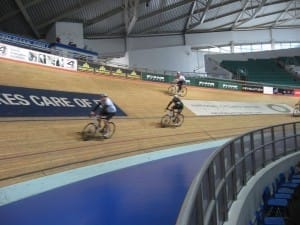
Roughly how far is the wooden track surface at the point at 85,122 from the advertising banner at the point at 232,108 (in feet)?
2.88

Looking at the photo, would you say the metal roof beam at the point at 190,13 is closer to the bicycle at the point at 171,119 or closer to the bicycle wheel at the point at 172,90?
the bicycle wheel at the point at 172,90

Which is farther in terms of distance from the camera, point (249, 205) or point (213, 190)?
point (249, 205)

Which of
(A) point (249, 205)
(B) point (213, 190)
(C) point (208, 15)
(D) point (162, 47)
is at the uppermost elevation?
(C) point (208, 15)

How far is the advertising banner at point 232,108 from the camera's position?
73.9ft

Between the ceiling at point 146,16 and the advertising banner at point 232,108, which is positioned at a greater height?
the ceiling at point 146,16

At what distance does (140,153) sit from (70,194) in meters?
5.31

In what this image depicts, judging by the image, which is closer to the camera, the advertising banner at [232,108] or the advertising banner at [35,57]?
the advertising banner at [35,57]

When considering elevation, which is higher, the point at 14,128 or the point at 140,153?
the point at 14,128

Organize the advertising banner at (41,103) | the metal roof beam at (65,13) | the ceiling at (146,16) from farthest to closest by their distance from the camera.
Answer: the metal roof beam at (65,13), the ceiling at (146,16), the advertising banner at (41,103)

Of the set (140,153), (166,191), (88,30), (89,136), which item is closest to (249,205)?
(166,191)

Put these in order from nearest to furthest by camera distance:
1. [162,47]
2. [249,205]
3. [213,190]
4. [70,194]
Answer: [213,190], [249,205], [70,194], [162,47]

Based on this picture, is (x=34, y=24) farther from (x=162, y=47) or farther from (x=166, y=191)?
(x=166, y=191)

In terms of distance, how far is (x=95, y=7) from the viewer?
3108 centimetres

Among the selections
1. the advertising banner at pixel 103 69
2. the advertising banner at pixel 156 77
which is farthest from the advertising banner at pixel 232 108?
the advertising banner at pixel 103 69
